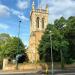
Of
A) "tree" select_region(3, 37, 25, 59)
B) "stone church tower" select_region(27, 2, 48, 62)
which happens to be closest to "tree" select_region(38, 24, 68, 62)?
"tree" select_region(3, 37, 25, 59)

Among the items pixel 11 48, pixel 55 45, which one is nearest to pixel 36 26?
pixel 11 48

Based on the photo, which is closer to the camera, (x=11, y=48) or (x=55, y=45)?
(x=55, y=45)

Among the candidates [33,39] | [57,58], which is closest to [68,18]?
[57,58]

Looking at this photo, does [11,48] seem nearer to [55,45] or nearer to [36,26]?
[55,45]

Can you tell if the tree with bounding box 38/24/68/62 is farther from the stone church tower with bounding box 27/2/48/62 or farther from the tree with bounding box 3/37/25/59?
the stone church tower with bounding box 27/2/48/62

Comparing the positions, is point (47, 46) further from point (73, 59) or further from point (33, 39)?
point (33, 39)

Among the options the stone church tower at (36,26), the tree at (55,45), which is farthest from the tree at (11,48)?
the tree at (55,45)

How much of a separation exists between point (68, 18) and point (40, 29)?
18.6 metres

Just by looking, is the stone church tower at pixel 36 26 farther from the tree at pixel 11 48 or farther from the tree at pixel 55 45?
the tree at pixel 55 45

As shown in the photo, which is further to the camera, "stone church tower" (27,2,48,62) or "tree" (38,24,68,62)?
"stone church tower" (27,2,48,62)

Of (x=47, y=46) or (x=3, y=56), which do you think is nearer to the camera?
(x=47, y=46)

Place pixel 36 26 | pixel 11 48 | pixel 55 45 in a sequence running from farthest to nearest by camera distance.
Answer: pixel 36 26, pixel 11 48, pixel 55 45

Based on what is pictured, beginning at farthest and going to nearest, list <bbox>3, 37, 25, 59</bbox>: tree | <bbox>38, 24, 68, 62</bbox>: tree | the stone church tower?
the stone church tower, <bbox>3, 37, 25, 59</bbox>: tree, <bbox>38, 24, 68, 62</bbox>: tree

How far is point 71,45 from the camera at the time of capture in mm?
66812
